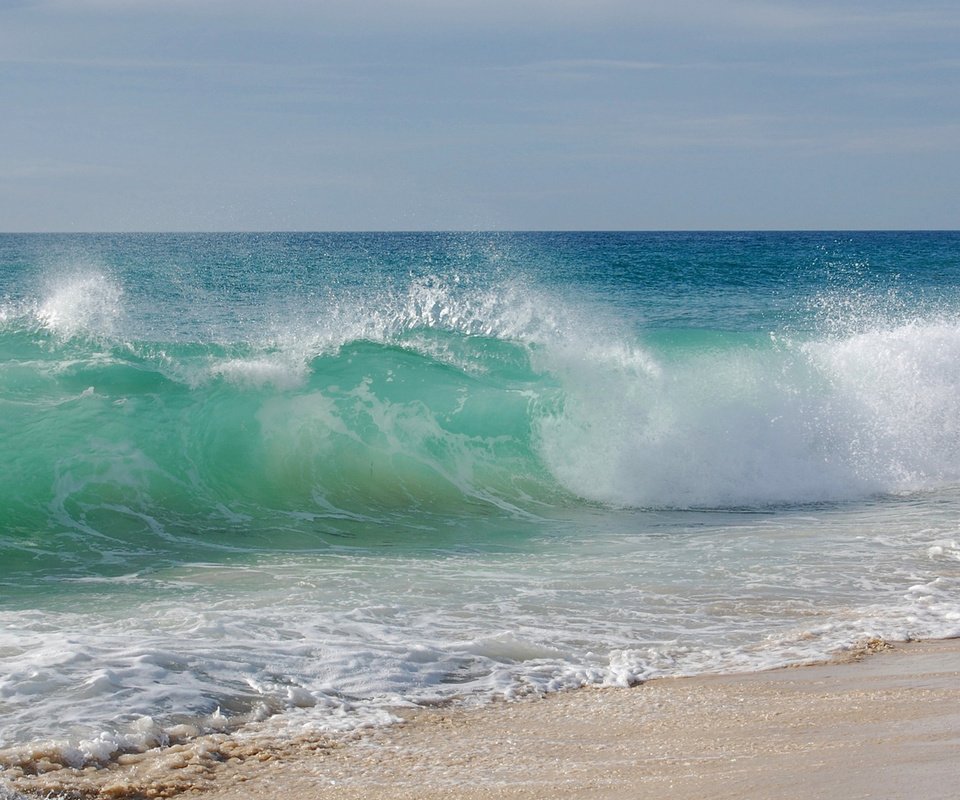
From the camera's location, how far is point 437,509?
9.12m

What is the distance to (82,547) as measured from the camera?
295 inches

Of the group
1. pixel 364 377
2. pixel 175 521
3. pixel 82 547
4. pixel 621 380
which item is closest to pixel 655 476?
pixel 621 380

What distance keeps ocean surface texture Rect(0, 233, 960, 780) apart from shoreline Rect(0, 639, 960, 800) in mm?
239

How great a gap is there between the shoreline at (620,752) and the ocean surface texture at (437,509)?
239mm

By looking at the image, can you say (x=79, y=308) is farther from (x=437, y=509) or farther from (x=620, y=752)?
(x=620, y=752)

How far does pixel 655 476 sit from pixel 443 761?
657cm

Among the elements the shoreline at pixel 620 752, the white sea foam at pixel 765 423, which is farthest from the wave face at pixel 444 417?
the shoreline at pixel 620 752

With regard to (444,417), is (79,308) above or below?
above

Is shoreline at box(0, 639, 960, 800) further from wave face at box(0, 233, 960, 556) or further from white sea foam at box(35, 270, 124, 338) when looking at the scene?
white sea foam at box(35, 270, 124, 338)

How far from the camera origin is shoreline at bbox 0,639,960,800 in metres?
3.38

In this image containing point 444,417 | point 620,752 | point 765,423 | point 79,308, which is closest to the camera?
point 620,752

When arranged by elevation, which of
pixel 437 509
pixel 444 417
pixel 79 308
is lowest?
pixel 437 509

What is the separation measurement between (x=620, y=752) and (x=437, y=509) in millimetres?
5488

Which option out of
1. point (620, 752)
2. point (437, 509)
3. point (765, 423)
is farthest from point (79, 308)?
point (620, 752)
